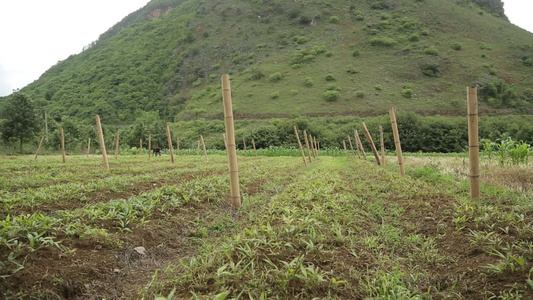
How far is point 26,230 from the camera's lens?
3.29 meters

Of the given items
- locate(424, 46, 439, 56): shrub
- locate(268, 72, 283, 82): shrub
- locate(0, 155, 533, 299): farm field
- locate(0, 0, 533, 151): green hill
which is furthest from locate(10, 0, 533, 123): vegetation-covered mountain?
locate(0, 155, 533, 299): farm field

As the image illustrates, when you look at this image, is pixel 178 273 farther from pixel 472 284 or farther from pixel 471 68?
pixel 471 68

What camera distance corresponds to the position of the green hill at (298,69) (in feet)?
163

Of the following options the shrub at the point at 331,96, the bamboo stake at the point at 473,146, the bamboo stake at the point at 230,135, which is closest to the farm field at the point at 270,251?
the bamboo stake at the point at 473,146

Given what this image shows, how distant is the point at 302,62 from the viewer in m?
66.4

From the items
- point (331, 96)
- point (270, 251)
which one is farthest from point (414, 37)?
point (270, 251)

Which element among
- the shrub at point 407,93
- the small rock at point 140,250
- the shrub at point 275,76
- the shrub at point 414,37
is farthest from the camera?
the shrub at point 414,37

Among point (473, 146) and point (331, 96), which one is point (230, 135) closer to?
point (473, 146)

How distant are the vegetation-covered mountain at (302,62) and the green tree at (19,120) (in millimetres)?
26799

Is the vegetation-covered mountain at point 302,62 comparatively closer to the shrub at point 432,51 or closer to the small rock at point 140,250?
the shrub at point 432,51

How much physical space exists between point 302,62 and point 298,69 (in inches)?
113

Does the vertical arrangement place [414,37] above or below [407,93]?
above

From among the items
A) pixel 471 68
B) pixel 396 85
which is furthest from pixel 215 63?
pixel 471 68

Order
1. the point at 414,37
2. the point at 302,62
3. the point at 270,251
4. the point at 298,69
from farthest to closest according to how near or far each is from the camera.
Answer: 1. the point at 414,37
2. the point at 302,62
3. the point at 298,69
4. the point at 270,251
